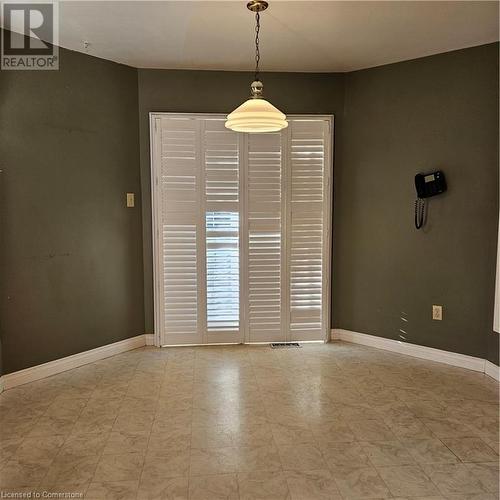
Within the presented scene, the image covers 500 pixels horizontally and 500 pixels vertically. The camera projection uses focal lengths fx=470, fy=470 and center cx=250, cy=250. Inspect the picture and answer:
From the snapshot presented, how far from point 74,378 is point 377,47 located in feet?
11.1

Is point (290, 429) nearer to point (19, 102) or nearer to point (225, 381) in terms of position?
point (225, 381)

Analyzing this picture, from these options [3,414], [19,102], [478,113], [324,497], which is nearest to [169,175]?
[19,102]

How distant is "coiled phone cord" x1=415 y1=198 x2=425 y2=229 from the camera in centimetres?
389

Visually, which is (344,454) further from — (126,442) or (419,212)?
(419,212)

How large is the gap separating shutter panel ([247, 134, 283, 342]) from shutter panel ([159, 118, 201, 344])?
1.59 feet

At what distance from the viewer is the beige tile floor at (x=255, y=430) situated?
7.27ft

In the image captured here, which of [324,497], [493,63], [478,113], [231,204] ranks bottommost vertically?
[324,497]

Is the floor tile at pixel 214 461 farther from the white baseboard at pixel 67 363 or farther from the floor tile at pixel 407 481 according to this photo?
the white baseboard at pixel 67 363

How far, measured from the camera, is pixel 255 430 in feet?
8.93

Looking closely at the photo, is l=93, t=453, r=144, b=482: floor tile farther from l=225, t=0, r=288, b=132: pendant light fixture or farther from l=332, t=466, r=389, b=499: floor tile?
l=225, t=0, r=288, b=132: pendant light fixture

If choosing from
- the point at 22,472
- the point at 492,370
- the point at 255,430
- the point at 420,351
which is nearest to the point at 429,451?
the point at 255,430

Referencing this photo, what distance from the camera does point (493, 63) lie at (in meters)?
3.46

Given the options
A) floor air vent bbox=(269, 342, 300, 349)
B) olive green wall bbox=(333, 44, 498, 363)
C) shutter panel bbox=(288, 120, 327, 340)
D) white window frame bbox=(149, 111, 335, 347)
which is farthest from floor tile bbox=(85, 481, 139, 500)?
olive green wall bbox=(333, 44, 498, 363)

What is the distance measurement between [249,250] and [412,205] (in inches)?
57.4
